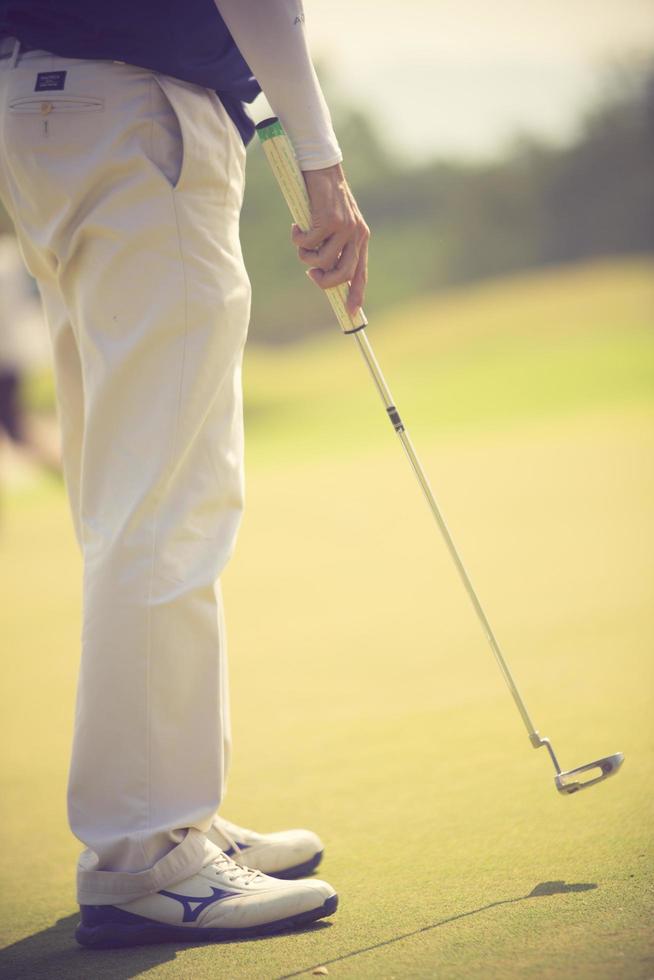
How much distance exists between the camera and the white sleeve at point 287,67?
4.66 feet

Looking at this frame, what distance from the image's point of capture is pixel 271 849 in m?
Answer: 1.68

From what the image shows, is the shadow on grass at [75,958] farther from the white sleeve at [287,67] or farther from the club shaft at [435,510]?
the white sleeve at [287,67]

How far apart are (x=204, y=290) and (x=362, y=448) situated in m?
8.69

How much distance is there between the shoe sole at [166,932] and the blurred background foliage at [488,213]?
57.3ft

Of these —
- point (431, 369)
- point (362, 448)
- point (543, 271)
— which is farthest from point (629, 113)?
point (362, 448)

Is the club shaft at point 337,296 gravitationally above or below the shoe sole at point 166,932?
above

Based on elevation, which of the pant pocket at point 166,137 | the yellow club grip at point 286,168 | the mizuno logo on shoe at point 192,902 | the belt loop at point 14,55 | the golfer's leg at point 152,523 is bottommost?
the mizuno logo on shoe at point 192,902

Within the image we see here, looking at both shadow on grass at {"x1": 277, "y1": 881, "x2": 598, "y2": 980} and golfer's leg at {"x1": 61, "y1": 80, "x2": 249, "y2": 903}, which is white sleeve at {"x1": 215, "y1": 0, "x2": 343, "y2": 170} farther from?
shadow on grass at {"x1": 277, "y1": 881, "x2": 598, "y2": 980}

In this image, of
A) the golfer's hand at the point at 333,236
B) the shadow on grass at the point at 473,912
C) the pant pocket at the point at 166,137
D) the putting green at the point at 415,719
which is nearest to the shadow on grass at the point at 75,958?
the putting green at the point at 415,719

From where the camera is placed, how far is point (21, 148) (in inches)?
58.2

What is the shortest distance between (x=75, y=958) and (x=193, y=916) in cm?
15

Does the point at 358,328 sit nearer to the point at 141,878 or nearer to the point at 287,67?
the point at 287,67

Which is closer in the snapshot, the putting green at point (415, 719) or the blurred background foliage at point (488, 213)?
the putting green at point (415, 719)

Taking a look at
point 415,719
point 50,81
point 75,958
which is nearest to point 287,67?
point 50,81
